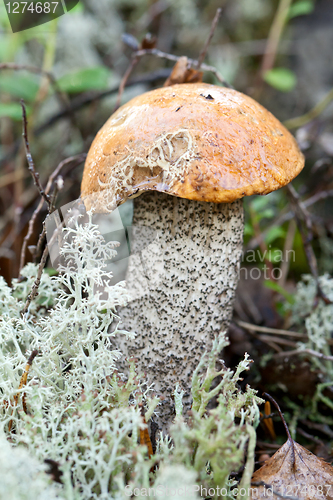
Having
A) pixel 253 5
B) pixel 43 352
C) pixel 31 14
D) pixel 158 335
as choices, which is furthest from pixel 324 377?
pixel 253 5

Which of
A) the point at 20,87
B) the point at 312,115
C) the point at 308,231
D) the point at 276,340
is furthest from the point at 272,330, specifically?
the point at 20,87

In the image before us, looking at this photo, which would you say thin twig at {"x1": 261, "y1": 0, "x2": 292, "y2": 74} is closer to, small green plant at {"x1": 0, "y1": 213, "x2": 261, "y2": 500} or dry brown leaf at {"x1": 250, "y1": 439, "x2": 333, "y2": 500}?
small green plant at {"x1": 0, "y1": 213, "x2": 261, "y2": 500}

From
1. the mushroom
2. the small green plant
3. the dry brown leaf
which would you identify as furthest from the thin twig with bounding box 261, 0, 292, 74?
the dry brown leaf

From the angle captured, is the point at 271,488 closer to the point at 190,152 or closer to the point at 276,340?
the point at 276,340

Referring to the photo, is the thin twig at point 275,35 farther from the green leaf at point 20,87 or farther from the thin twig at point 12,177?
the thin twig at point 12,177

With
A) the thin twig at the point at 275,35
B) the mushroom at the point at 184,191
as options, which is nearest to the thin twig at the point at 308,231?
the mushroom at the point at 184,191

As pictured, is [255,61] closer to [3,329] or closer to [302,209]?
[302,209]

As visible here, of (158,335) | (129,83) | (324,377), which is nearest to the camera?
(158,335)
